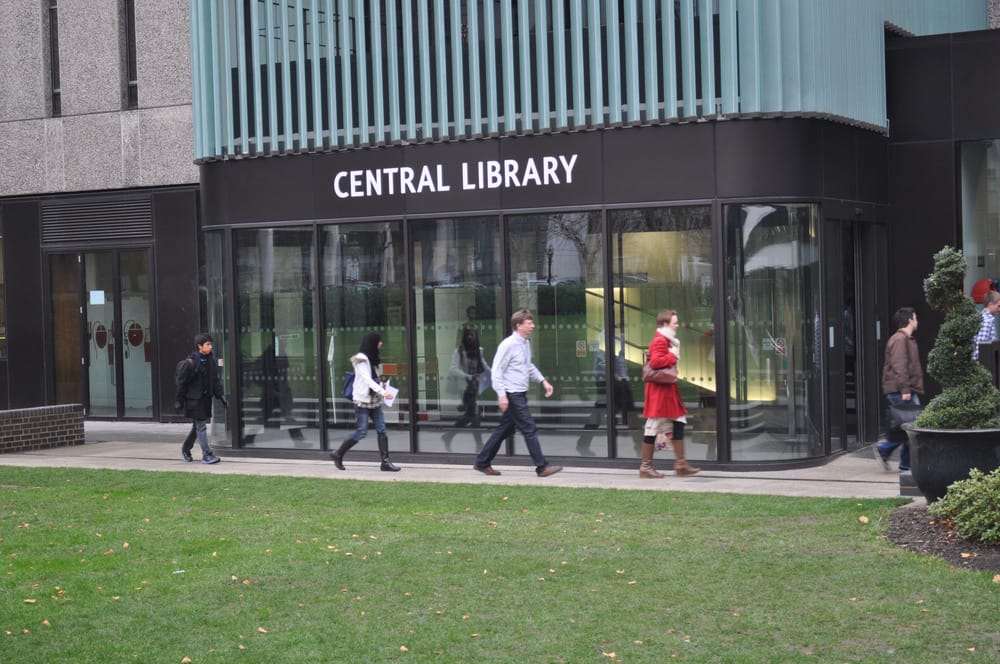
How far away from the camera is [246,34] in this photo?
18250mm

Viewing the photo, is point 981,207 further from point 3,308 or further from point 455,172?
point 3,308

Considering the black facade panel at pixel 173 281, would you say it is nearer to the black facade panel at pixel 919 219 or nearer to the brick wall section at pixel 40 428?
the brick wall section at pixel 40 428

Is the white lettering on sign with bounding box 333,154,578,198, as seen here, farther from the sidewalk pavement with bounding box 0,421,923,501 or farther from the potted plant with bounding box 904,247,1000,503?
the potted plant with bounding box 904,247,1000,503

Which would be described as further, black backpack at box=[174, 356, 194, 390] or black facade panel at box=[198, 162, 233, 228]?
black facade panel at box=[198, 162, 233, 228]

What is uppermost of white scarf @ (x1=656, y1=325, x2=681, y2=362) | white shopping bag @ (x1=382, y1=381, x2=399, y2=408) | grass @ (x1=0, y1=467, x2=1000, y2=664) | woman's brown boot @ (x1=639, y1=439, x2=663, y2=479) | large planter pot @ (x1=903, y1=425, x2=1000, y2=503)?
white scarf @ (x1=656, y1=325, x2=681, y2=362)

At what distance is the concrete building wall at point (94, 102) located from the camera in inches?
940

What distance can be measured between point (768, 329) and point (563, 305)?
8.08ft

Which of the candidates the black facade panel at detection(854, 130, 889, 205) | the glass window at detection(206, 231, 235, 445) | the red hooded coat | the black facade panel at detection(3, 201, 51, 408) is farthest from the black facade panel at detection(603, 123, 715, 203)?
the black facade panel at detection(3, 201, 51, 408)

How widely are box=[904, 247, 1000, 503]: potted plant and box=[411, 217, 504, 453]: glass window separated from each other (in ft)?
21.7

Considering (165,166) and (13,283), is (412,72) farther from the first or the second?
(13,283)

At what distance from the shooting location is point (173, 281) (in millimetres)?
24031

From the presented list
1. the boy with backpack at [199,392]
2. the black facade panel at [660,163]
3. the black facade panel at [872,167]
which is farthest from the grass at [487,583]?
the black facade panel at [872,167]

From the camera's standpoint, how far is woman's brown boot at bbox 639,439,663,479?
1488 cm

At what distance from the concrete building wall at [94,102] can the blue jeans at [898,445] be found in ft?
43.6
